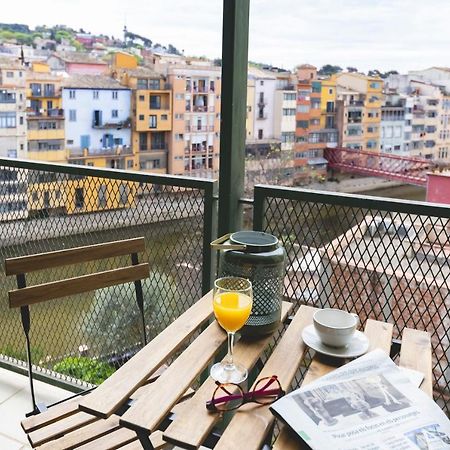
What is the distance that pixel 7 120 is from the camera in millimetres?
5043

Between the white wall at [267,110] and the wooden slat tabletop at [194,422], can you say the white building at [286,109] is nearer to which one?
the white wall at [267,110]

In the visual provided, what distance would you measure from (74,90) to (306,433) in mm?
5242

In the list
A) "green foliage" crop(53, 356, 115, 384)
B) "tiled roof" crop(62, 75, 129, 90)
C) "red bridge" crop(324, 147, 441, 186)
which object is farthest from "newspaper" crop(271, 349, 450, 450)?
"tiled roof" crop(62, 75, 129, 90)

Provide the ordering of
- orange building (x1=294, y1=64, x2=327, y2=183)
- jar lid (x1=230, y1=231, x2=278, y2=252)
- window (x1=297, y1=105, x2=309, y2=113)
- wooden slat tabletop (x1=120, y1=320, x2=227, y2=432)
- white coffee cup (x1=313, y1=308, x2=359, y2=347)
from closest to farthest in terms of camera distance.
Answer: wooden slat tabletop (x1=120, y1=320, x2=227, y2=432) < white coffee cup (x1=313, y1=308, x2=359, y2=347) < jar lid (x1=230, y1=231, x2=278, y2=252) < orange building (x1=294, y1=64, x2=327, y2=183) < window (x1=297, y1=105, x2=309, y2=113)

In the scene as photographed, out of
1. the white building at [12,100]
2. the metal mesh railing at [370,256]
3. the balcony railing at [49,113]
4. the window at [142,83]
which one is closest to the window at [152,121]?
the window at [142,83]

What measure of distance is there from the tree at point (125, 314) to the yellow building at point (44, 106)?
3073mm

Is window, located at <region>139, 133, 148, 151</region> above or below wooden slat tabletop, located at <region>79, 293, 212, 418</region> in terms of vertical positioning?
above

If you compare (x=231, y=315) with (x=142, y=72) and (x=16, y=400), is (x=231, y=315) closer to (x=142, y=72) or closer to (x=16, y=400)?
(x=16, y=400)

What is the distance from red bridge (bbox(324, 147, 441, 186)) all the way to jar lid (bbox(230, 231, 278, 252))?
1948 millimetres

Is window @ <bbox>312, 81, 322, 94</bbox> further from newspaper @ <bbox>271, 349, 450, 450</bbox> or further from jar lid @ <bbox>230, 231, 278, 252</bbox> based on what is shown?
newspaper @ <bbox>271, 349, 450, 450</bbox>

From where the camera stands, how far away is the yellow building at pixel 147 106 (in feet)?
13.1

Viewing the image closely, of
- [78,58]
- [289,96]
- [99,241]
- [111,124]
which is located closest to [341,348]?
[99,241]

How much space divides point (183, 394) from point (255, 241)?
461mm

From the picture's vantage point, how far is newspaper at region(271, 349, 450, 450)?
0.88 metres
